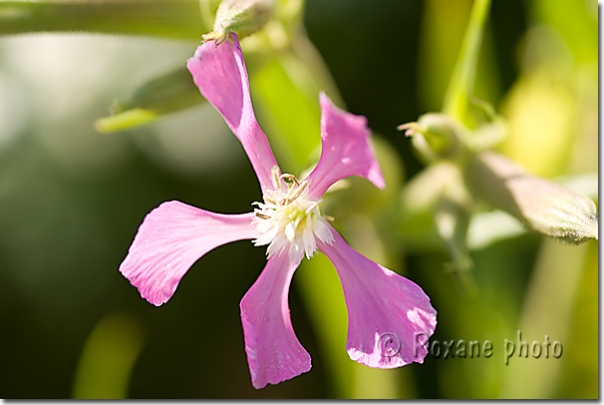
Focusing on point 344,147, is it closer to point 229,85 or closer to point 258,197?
point 229,85

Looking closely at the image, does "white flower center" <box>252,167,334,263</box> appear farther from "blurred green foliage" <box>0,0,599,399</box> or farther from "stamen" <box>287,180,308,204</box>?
"blurred green foliage" <box>0,0,599,399</box>

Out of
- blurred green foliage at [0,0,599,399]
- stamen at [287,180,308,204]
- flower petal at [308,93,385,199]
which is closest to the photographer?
flower petal at [308,93,385,199]

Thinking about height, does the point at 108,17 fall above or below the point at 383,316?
above

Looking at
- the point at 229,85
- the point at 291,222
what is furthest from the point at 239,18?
the point at 291,222

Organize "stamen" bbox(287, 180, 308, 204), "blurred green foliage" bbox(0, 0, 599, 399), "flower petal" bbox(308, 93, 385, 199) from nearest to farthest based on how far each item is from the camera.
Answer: "flower petal" bbox(308, 93, 385, 199) < "stamen" bbox(287, 180, 308, 204) < "blurred green foliage" bbox(0, 0, 599, 399)

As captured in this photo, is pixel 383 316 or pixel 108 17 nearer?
pixel 383 316

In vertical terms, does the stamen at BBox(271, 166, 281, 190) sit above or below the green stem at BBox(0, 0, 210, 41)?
below

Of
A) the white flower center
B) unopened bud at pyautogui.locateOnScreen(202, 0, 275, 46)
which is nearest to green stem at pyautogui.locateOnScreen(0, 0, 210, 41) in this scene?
unopened bud at pyautogui.locateOnScreen(202, 0, 275, 46)
